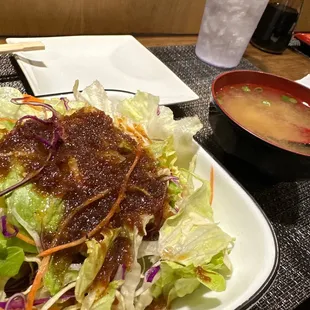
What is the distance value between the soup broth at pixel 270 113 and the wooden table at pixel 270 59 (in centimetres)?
96

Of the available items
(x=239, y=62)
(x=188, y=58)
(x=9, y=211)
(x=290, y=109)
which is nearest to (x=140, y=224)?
(x=9, y=211)

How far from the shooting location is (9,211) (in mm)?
787

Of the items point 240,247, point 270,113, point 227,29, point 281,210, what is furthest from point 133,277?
point 227,29

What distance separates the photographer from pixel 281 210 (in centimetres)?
129

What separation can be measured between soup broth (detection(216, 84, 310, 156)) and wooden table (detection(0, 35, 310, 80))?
964 millimetres

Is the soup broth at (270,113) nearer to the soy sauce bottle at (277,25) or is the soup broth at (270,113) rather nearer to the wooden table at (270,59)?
the wooden table at (270,59)

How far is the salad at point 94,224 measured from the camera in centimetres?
77

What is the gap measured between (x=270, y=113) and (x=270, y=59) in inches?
50.6

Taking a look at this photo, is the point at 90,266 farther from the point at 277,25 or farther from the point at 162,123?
the point at 277,25

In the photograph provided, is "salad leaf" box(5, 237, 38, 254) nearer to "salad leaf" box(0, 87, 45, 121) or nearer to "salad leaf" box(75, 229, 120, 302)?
"salad leaf" box(75, 229, 120, 302)

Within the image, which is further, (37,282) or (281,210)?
(281,210)

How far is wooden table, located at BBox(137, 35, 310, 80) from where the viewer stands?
2.37m

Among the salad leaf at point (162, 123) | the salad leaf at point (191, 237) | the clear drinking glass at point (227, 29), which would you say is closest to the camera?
the salad leaf at point (191, 237)

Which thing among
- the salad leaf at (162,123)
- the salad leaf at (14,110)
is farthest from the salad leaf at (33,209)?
the salad leaf at (162,123)
